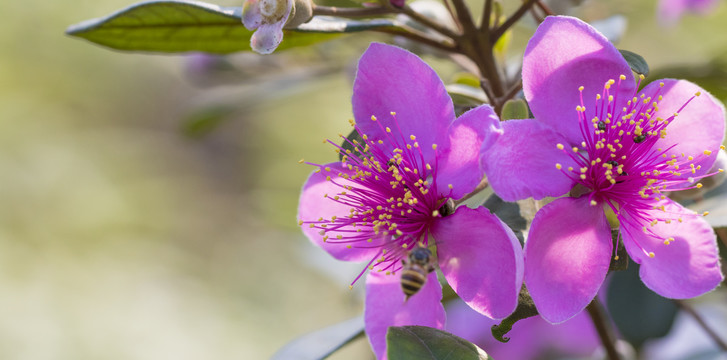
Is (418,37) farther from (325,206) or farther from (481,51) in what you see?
(325,206)

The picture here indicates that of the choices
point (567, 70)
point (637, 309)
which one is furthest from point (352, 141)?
point (637, 309)

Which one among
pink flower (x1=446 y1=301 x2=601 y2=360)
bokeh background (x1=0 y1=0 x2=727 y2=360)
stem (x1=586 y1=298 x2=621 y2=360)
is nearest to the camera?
stem (x1=586 y1=298 x2=621 y2=360)

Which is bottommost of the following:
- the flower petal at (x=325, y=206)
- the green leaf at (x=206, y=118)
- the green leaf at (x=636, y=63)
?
the green leaf at (x=636, y=63)

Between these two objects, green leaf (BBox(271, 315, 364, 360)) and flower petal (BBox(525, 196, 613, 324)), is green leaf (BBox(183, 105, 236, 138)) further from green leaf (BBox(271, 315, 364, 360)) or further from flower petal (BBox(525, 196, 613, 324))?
flower petal (BBox(525, 196, 613, 324))

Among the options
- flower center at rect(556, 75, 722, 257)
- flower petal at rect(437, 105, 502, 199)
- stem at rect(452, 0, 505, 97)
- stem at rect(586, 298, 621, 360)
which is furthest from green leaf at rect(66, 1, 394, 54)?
stem at rect(586, 298, 621, 360)

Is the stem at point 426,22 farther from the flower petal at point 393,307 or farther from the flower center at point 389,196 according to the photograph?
the flower petal at point 393,307

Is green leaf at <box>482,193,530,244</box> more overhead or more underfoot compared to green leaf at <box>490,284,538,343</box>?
more overhead

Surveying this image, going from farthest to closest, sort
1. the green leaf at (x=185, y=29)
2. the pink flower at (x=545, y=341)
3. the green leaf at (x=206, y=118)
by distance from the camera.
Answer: the green leaf at (x=206, y=118) < the pink flower at (x=545, y=341) < the green leaf at (x=185, y=29)

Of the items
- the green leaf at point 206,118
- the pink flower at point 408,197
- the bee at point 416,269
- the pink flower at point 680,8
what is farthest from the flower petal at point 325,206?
the pink flower at point 680,8
